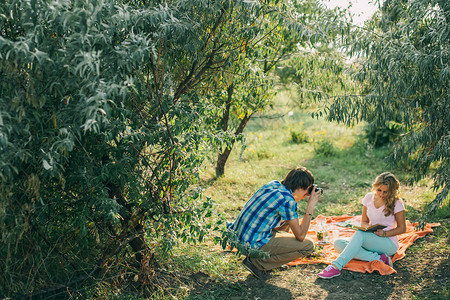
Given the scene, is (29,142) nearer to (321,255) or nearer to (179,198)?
(179,198)

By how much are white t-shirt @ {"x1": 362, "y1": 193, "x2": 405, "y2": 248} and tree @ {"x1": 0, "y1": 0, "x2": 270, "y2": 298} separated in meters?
2.17

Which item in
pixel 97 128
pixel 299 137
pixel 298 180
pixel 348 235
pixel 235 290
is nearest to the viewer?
pixel 97 128

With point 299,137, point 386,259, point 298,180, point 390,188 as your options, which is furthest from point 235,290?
point 299,137

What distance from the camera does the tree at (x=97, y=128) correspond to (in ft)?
8.81

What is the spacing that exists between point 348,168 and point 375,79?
182 inches

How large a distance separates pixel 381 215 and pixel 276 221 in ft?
4.33

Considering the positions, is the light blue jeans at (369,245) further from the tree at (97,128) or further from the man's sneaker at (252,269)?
the tree at (97,128)

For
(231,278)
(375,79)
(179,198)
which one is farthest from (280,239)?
(375,79)

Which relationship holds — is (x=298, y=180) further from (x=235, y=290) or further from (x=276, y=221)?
(x=235, y=290)

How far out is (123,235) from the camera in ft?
12.5

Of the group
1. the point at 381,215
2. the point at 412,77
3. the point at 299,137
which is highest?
the point at 412,77

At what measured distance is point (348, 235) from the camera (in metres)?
5.55

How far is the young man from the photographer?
13.8ft

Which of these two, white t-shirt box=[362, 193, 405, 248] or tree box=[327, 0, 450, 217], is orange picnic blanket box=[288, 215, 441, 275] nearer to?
white t-shirt box=[362, 193, 405, 248]
